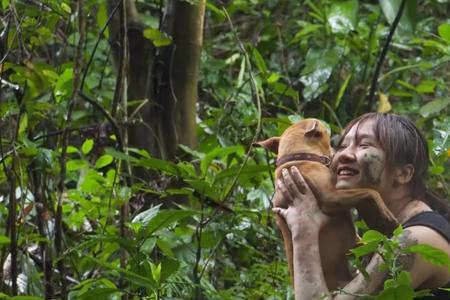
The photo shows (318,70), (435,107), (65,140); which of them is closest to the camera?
(65,140)

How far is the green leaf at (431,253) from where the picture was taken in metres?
2.46

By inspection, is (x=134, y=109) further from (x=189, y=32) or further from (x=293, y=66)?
(x=293, y=66)

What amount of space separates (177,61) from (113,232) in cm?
90

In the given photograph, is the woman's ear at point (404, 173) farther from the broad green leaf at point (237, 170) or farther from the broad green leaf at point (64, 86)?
the broad green leaf at point (64, 86)

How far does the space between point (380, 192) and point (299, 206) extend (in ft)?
0.86

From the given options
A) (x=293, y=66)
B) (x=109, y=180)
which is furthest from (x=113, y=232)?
(x=293, y=66)

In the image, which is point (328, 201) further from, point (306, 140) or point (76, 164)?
point (76, 164)

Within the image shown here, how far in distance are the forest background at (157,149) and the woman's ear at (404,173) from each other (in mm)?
470

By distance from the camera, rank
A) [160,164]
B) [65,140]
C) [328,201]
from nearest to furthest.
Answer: [328,201] → [160,164] → [65,140]

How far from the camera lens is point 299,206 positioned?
9.66 ft

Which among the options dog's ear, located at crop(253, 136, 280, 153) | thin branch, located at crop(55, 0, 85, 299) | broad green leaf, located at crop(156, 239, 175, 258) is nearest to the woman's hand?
dog's ear, located at crop(253, 136, 280, 153)

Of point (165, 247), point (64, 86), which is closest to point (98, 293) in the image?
point (165, 247)

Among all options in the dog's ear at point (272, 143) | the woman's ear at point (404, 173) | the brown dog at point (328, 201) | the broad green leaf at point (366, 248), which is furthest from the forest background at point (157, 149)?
the woman's ear at point (404, 173)

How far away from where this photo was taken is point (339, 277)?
2965 millimetres
